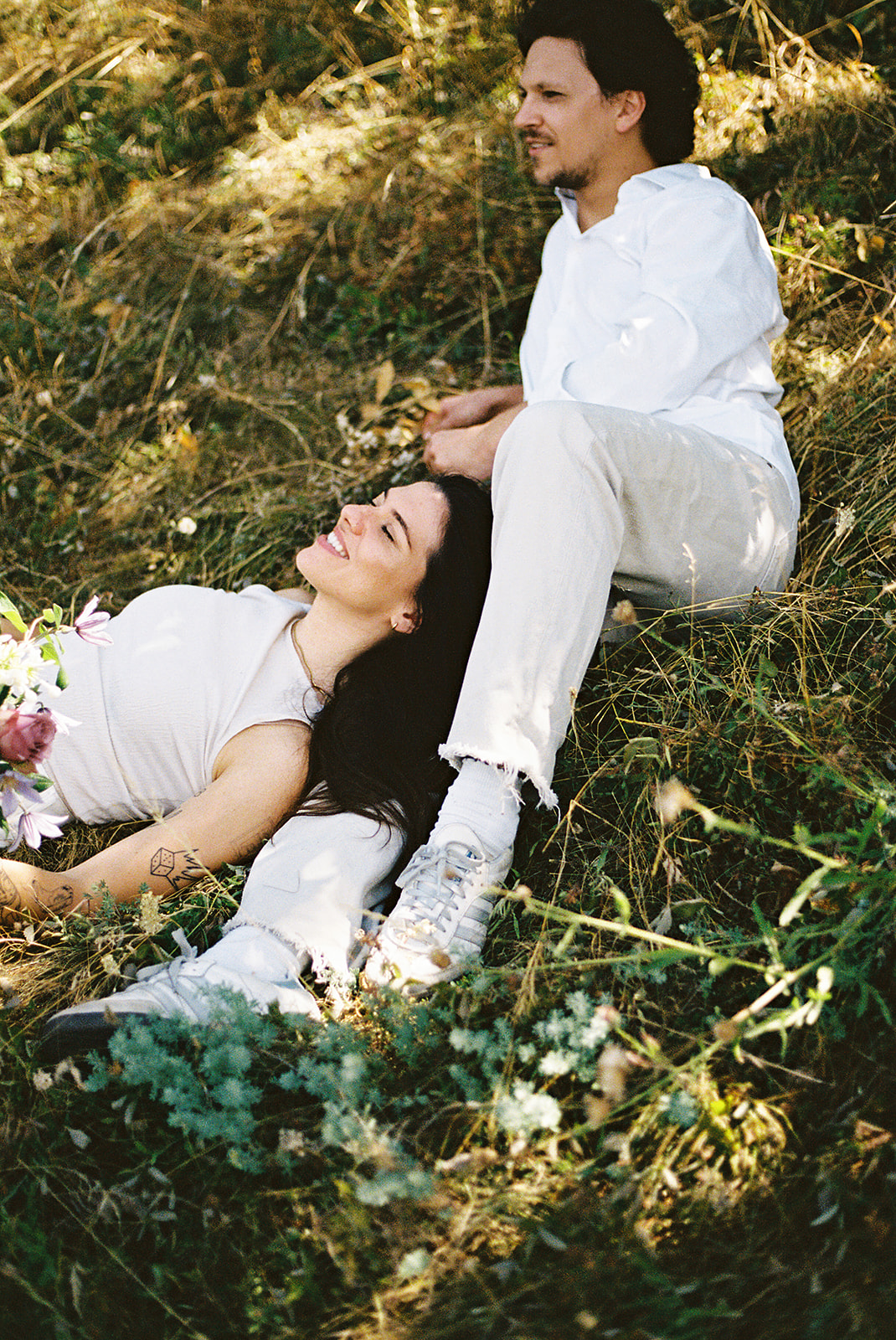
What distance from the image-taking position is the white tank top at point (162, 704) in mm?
2520

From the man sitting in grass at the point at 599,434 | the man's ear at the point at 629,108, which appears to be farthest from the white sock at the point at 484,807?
the man's ear at the point at 629,108

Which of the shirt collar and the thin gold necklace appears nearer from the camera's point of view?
the thin gold necklace

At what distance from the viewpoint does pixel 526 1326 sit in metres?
1.42

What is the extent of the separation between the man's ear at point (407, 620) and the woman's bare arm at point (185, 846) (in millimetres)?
459

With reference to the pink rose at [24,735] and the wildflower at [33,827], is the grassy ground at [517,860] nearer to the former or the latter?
the wildflower at [33,827]

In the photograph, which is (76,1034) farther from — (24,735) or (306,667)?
(306,667)

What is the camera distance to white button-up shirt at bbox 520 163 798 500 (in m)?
2.64

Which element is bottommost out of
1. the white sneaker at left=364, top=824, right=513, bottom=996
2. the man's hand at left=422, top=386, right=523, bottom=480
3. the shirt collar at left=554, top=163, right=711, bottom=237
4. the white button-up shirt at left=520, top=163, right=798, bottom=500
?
the white sneaker at left=364, top=824, right=513, bottom=996

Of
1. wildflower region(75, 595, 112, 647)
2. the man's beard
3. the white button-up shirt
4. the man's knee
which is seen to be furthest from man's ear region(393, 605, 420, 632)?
the man's beard

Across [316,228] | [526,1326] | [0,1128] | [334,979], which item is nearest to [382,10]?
[316,228]

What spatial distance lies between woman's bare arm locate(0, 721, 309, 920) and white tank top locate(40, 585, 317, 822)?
0.16m

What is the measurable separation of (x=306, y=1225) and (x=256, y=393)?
11.1 ft

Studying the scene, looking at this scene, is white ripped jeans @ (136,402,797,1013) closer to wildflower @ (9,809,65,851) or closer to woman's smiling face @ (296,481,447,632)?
woman's smiling face @ (296,481,447,632)

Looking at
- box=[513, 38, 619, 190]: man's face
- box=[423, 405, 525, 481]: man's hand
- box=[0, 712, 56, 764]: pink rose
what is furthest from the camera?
box=[513, 38, 619, 190]: man's face
